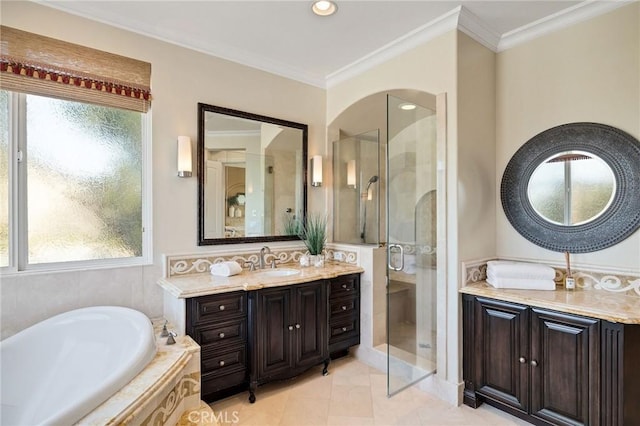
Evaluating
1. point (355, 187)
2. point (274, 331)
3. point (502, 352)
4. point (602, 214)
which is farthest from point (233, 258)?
point (602, 214)

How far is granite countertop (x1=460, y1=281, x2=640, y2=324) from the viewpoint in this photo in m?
1.84

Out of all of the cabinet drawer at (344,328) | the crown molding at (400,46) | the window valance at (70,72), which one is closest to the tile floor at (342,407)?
the cabinet drawer at (344,328)

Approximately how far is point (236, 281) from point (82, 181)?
1.33m

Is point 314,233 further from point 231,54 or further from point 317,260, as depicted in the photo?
point 231,54

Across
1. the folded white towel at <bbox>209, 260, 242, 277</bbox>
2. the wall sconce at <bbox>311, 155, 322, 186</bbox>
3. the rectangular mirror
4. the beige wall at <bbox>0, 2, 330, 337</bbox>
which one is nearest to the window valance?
the beige wall at <bbox>0, 2, 330, 337</bbox>

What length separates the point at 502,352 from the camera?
2.28m

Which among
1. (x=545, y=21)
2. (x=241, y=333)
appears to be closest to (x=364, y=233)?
(x=241, y=333)

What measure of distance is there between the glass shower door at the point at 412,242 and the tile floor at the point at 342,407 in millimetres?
232

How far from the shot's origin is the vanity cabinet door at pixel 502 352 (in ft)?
7.16

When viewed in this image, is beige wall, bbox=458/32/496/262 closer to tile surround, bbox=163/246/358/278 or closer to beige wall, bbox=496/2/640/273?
beige wall, bbox=496/2/640/273

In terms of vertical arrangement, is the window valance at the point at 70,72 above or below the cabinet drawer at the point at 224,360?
above

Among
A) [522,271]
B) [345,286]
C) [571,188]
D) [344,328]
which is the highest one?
[571,188]

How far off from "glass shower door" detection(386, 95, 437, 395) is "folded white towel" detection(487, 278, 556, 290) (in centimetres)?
46

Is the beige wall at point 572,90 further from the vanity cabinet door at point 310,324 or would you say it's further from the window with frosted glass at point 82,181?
the window with frosted glass at point 82,181
